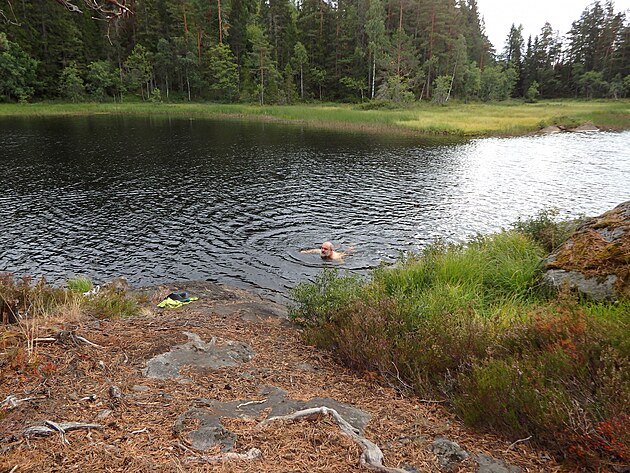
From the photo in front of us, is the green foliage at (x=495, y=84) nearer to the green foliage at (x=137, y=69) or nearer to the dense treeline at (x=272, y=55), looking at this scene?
the dense treeline at (x=272, y=55)

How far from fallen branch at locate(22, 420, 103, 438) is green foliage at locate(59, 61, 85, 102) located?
270 feet

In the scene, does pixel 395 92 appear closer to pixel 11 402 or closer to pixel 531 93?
pixel 531 93

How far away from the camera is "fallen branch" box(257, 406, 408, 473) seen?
10.6ft

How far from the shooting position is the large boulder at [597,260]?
21.7 ft

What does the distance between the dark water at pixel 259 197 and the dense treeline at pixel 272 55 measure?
38.3 metres

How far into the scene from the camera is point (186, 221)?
1819 centimetres

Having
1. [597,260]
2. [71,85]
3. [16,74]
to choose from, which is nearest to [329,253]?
[597,260]

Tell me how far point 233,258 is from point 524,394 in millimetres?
11531

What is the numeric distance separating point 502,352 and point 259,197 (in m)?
18.5

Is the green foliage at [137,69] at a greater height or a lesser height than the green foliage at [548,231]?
greater

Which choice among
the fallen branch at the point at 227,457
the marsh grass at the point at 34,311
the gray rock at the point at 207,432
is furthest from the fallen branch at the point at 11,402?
the fallen branch at the point at 227,457

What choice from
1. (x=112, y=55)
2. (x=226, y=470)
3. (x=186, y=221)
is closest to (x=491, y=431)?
(x=226, y=470)

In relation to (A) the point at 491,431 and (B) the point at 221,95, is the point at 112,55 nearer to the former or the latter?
(B) the point at 221,95

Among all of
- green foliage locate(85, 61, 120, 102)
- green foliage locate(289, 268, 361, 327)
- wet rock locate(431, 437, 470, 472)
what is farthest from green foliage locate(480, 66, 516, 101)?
wet rock locate(431, 437, 470, 472)
